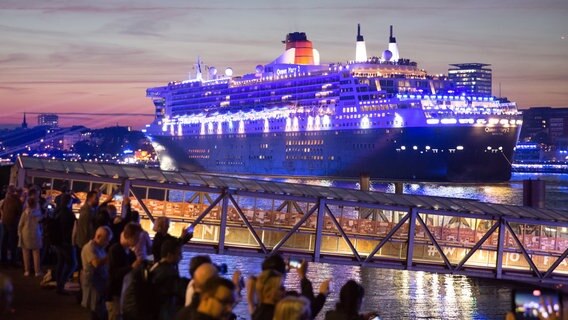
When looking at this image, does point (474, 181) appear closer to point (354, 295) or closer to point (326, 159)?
point (326, 159)

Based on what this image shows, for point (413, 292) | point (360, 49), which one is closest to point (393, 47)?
point (360, 49)

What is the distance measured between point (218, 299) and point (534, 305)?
201cm

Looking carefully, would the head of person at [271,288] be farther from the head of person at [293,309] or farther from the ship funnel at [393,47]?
the ship funnel at [393,47]

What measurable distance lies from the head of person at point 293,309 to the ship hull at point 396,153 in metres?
80.6

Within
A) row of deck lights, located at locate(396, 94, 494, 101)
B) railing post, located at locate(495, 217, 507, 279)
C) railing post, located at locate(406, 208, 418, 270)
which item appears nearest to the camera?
railing post, located at locate(406, 208, 418, 270)

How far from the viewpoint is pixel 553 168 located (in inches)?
7810

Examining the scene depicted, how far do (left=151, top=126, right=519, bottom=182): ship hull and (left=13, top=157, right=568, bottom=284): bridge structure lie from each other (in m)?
65.8

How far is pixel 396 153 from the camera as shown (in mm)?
87500

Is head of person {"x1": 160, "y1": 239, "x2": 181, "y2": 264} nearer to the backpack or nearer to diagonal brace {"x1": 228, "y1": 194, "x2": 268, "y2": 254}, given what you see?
the backpack

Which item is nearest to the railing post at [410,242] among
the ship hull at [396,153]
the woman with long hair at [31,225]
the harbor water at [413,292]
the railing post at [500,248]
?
the railing post at [500,248]

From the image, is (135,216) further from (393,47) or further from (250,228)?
(393,47)

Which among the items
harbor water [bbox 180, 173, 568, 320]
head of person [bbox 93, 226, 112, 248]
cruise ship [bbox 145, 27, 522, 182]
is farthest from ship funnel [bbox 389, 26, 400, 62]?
head of person [bbox 93, 226, 112, 248]

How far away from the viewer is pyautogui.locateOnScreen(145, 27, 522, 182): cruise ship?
8631 centimetres

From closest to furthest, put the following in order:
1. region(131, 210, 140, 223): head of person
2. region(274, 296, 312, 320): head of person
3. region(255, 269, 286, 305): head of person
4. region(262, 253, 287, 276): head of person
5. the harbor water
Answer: region(274, 296, 312, 320): head of person, region(255, 269, 286, 305): head of person, region(262, 253, 287, 276): head of person, region(131, 210, 140, 223): head of person, the harbor water
